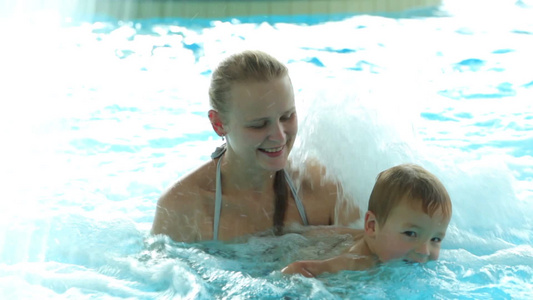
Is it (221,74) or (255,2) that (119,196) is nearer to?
(221,74)

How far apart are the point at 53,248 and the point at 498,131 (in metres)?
3.96

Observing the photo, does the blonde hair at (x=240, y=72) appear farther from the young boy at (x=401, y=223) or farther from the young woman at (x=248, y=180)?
the young boy at (x=401, y=223)

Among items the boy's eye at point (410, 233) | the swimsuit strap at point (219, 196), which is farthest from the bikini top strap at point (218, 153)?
the boy's eye at point (410, 233)

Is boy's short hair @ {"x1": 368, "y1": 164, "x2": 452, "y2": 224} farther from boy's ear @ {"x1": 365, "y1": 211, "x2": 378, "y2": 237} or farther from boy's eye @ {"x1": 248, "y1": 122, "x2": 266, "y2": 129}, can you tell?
boy's eye @ {"x1": 248, "y1": 122, "x2": 266, "y2": 129}

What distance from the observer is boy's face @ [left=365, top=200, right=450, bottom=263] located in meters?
2.67

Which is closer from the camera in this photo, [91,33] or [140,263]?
[140,263]

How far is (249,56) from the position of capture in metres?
3.04

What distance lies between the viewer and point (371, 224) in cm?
288

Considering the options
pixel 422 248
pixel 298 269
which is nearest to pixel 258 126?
pixel 298 269

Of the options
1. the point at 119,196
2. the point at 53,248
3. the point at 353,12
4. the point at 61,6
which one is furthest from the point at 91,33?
the point at 53,248

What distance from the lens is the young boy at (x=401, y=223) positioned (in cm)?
268

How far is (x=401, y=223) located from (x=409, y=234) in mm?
62

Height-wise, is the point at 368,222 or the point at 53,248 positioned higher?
the point at 368,222

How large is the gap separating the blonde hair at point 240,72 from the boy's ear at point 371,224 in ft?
2.39
